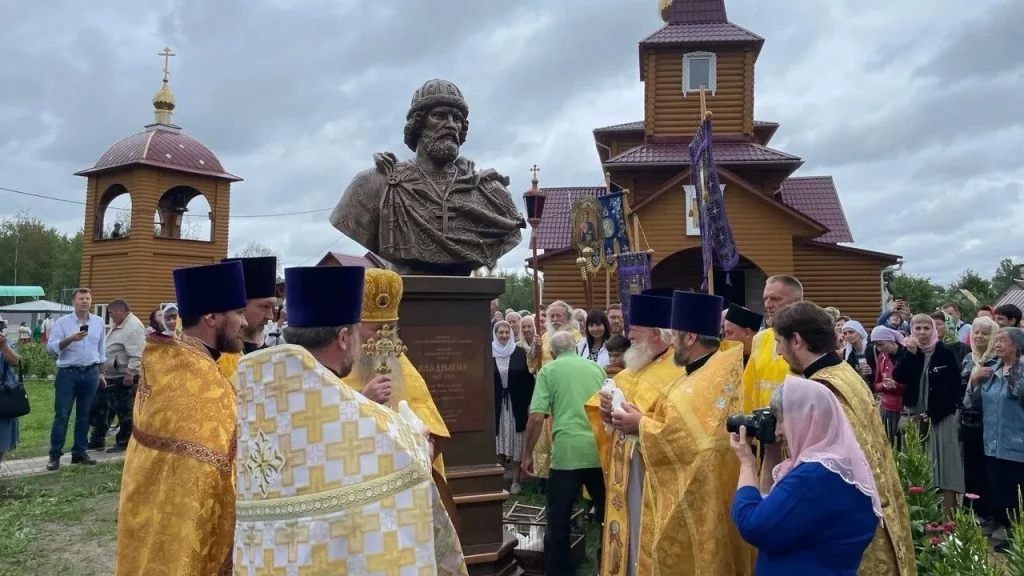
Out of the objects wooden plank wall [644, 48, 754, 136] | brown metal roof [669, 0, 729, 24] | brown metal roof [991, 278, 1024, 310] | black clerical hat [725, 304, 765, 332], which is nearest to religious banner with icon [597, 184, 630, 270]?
black clerical hat [725, 304, 765, 332]

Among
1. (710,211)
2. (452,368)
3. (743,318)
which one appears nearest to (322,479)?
(452,368)

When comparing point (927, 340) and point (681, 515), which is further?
point (927, 340)

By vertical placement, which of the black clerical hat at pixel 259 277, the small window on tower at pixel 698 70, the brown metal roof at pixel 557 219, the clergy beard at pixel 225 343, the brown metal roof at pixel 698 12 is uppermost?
the brown metal roof at pixel 698 12

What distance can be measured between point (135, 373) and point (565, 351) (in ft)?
22.8

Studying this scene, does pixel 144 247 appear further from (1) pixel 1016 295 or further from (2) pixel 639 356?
(1) pixel 1016 295

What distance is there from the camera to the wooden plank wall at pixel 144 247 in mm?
27953

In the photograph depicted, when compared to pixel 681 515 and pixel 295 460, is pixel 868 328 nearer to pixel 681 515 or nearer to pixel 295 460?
pixel 681 515

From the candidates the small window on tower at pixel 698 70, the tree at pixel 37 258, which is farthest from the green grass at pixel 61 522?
the tree at pixel 37 258

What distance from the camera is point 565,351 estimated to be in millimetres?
5992

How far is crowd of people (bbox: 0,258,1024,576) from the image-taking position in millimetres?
2039

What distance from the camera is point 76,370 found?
9062 mm

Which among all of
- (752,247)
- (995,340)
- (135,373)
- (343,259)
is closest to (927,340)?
(995,340)

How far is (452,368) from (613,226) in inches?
303

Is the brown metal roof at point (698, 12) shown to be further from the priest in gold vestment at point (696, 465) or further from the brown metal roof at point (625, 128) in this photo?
the priest in gold vestment at point (696, 465)
